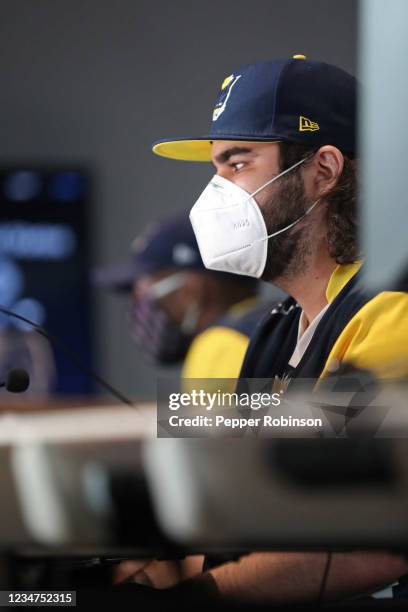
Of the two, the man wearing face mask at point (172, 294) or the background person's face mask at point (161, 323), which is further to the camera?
the background person's face mask at point (161, 323)

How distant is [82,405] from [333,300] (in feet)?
2.32

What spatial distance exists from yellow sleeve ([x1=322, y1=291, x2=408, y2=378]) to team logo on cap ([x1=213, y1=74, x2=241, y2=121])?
0.25 m

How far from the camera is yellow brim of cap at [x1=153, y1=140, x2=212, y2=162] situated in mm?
1147

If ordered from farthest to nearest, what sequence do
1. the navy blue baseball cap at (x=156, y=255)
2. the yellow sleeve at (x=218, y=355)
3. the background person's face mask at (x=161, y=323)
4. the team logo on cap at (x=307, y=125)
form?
the background person's face mask at (x=161, y=323) < the navy blue baseball cap at (x=156, y=255) < the yellow sleeve at (x=218, y=355) < the team logo on cap at (x=307, y=125)

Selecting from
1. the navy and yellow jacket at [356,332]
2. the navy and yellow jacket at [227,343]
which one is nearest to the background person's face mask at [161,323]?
the navy and yellow jacket at [227,343]

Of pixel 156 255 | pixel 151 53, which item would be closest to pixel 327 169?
pixel 151 53

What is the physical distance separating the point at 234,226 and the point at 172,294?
1319 millimetres

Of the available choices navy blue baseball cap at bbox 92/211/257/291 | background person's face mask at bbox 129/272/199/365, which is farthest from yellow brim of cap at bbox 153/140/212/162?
background person's face mask at bbox 129/272/199/365

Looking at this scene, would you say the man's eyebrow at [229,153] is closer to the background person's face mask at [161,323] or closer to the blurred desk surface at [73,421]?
the blurred desk surface at [73,421]

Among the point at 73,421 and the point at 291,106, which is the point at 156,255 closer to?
the point at 73,421

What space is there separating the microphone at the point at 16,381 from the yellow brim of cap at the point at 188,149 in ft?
0.96

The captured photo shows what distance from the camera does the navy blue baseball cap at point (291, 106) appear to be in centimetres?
109

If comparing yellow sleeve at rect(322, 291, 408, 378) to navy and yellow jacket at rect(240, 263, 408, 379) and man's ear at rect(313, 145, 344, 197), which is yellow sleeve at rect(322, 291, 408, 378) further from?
man's ear at rect(313, 145, 344, 197)

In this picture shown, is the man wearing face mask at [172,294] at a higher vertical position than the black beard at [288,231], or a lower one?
higher
